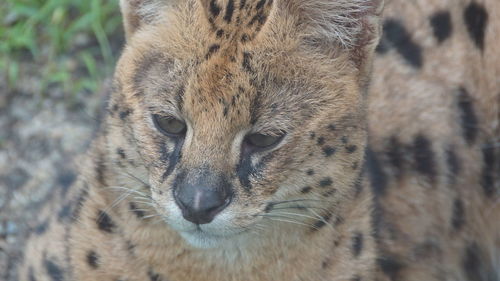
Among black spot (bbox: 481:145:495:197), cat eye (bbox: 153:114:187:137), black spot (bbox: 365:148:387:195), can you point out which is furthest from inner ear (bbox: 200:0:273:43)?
black spot (bbox: 481:145:495:197)

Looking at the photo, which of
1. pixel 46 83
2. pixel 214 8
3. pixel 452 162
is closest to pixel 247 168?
pixel 214 8

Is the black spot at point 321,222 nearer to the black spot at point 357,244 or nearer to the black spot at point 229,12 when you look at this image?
the black spot at point 357,244

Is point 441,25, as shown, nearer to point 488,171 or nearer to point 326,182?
point 488,171

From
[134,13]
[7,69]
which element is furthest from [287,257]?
[7,69]

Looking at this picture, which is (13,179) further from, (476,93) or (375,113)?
(476,93)

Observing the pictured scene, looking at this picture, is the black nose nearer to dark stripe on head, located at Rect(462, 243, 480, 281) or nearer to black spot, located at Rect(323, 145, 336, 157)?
black spot, located at Rect(323, 145, 336, 157)

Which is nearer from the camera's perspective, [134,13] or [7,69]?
[134,13]
